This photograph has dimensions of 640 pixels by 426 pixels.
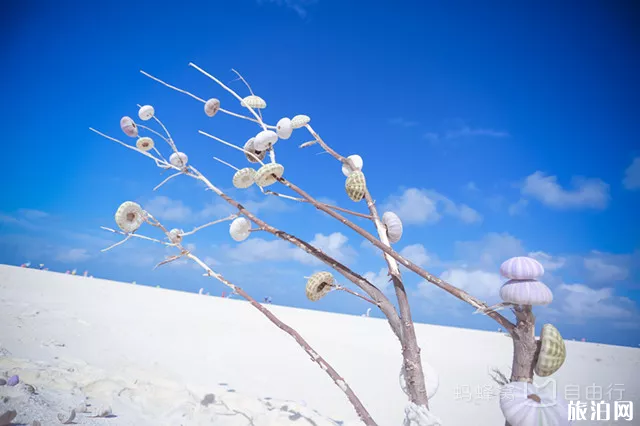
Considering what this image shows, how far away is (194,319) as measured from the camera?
A: 8.71m

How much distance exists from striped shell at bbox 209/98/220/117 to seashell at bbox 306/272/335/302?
94 centimetres

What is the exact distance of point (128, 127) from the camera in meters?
1.94

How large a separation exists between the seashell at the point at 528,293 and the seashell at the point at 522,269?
18mm

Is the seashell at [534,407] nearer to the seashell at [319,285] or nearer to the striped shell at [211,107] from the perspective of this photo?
the seashell at [319,285]

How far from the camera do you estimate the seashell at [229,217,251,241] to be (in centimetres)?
160

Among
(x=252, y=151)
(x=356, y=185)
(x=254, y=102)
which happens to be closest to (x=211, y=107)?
(x=254, y=102)

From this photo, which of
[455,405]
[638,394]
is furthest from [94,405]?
A: [638,394]

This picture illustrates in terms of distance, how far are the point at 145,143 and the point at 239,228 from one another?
0.79 meters

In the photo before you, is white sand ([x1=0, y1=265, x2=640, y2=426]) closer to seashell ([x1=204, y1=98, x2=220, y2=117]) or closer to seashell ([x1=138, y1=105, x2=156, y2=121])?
seashell ([x1=204, y1=98, x2=220, y2=117])

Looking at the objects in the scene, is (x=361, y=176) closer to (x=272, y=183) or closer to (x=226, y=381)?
(x=272, y=183)

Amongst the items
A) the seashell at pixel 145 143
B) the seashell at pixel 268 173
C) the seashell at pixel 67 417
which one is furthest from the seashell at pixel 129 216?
the seashell at pixel 67 417

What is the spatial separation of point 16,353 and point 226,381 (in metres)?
2.57

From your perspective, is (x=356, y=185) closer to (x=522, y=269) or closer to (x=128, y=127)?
(x=522, y=269)

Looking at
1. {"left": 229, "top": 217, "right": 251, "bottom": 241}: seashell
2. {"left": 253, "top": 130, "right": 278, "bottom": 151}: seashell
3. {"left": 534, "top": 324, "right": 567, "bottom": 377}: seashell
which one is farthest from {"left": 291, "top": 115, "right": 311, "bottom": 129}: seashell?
{"left": 534, "top": 324, "right": 567, "bottom": 377}: seashell
